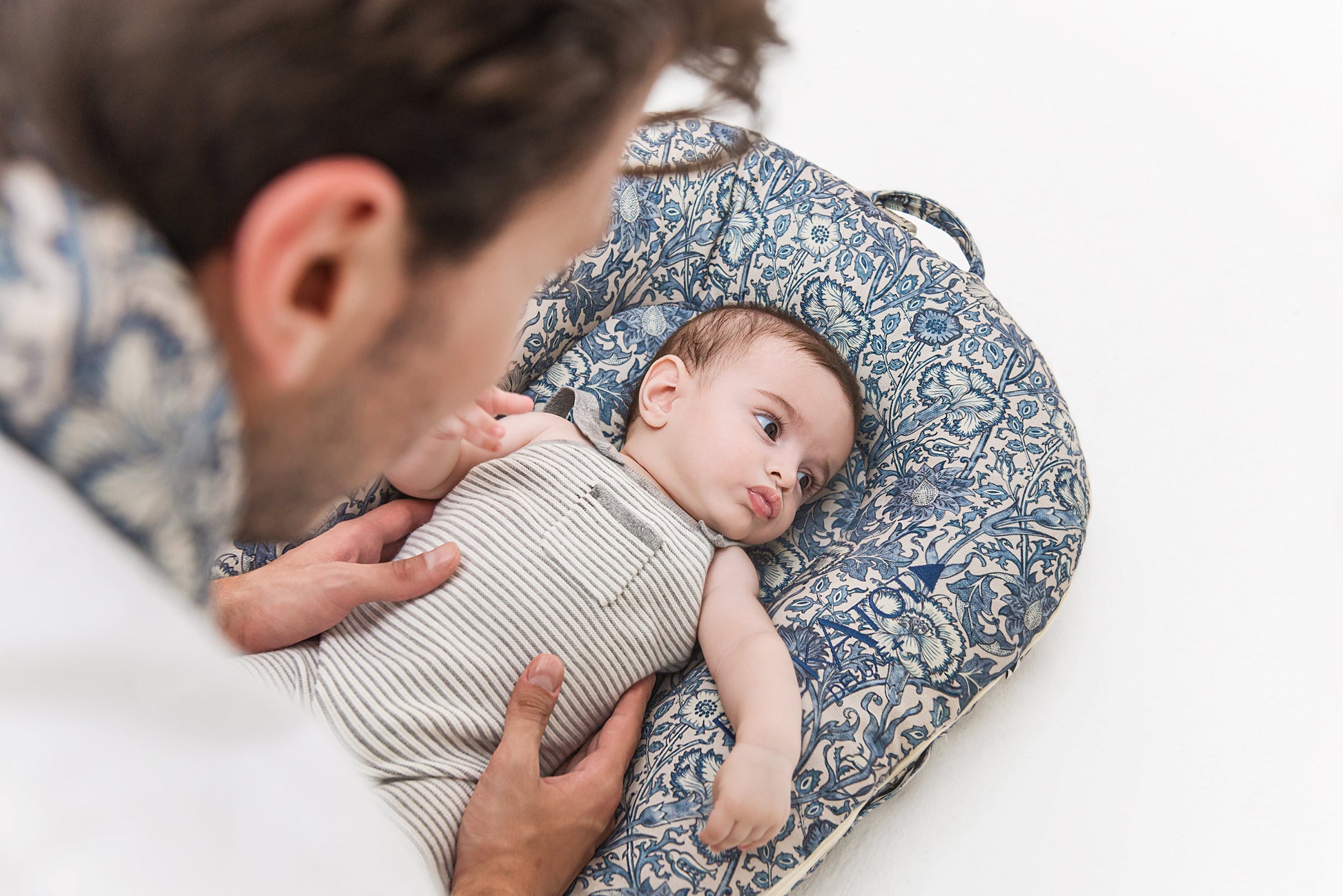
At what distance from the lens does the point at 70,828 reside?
0.40m

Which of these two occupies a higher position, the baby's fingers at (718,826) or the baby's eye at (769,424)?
the baby's eye at (769,424)

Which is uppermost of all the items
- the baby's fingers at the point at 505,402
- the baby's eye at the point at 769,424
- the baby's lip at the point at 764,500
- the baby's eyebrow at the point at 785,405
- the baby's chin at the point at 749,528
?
the baby's eyebrow at the point at 785,405

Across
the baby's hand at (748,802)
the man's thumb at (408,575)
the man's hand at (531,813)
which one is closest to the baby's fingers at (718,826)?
the baby's hand at (748,802)

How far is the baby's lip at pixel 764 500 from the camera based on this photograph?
1270 millimetres

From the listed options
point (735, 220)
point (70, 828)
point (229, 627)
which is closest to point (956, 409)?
point (735, 220)

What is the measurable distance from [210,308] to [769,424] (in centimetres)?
89

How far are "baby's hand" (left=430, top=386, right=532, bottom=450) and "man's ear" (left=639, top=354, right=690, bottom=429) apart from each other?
0.60 feet

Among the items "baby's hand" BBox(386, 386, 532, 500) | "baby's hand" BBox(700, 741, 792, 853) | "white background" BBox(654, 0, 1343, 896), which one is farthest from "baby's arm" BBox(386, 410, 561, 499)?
"white background" BBox(654, 0, 1343, 896)

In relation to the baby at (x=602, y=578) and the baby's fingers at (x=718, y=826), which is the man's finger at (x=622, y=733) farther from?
the baby's fingers at (x=718, y=826)

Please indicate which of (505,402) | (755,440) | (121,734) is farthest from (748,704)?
(121,734)

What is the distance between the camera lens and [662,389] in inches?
54.1

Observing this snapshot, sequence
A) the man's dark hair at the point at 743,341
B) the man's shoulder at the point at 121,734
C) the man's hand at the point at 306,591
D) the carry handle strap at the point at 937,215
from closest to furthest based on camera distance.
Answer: the man's shoulder at the point at 121,734
the man's hand at the point at 306,591
the man's dark hair at the point at 743,341
the carry handle strap at the point at 937,215

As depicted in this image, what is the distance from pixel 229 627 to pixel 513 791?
0.37m

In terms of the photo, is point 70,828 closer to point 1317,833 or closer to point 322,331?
point 322,331
